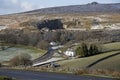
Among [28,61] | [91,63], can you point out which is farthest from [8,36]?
[91,63]

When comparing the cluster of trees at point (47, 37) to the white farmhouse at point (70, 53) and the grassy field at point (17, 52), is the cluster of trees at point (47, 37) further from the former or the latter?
the white farmhouse at point (70, 53)

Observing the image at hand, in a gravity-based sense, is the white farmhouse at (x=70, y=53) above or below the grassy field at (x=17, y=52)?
below

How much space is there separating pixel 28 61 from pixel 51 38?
7097 cm

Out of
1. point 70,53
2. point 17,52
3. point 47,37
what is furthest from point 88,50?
point 47,37

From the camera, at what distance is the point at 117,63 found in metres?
75.7

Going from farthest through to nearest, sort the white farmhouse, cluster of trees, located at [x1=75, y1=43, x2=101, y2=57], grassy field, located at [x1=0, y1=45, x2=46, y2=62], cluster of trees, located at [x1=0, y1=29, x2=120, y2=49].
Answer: cluster of trees, located at [x1=0, y1=29, x2=120, y2=49]
grassy field, located at [x1=0, y1=45, x2=46, y2=62]
the white farmhouse
cluster of trees, located at [x1=75, y1=43, x2=101, y2=57]

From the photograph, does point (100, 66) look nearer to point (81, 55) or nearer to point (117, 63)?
point (117, 63)

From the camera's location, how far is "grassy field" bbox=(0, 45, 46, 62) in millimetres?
119250

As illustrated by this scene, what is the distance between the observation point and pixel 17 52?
5007 inches

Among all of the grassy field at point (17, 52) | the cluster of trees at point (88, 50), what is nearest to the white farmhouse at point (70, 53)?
the cluster of trees at point (88, 50)

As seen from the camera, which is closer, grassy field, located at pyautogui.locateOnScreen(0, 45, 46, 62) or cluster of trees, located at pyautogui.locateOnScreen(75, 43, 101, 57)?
cluster of trees, located at pyautogui.locateOnScreen(75, 43, 101, 57)

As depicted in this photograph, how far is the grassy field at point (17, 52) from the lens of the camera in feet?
391

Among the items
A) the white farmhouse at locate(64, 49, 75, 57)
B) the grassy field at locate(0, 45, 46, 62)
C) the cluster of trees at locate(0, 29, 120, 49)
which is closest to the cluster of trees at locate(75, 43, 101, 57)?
the white farmhouse at locate(64, 49, 75, 57)

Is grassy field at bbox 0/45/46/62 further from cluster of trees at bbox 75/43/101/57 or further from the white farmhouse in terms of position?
cluster of trees at bbox 75/43/101/57
